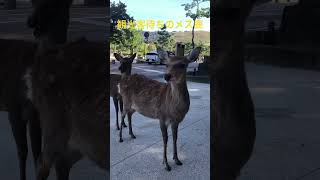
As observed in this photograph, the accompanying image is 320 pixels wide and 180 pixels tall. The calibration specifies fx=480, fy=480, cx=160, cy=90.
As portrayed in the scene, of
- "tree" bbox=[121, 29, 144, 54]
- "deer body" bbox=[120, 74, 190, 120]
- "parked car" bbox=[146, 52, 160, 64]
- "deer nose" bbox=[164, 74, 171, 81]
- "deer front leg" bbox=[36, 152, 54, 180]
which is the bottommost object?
"deer front leg" bbox=[36, 152, 54, 180]

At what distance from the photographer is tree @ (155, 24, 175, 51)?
316 cm

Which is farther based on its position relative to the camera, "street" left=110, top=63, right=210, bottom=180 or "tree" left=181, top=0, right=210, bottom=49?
"street" left=110, top=63, right=210, bottom=180

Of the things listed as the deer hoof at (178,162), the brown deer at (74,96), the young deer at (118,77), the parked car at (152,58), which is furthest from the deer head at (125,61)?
the deer hoof at (178,162)

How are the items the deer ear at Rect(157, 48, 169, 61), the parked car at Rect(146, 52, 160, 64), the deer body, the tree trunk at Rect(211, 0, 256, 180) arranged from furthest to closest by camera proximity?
the deer body
the parked car at Rect(146, 52, 160, 64)
the deer ear at Rect(157, 48, 169, 61)
the tree trunk at Rect(211, 0, 256, 180)

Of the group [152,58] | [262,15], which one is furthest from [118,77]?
[262,15]

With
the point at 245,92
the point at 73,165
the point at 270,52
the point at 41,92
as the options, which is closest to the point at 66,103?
the point at 41,92

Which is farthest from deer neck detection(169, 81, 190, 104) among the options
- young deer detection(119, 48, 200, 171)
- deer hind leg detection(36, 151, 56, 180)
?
deer hind leg detection(36, 151, 56, 180)

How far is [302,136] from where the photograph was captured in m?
3.12

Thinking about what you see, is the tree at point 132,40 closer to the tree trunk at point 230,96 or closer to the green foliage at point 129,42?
the green foliage at point 129,42

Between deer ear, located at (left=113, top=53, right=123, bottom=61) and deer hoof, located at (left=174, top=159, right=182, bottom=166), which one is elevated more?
deer ear, located at (left=113, top=53, right=123, bottom=61)

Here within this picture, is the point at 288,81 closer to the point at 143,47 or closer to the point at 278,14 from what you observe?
the point at 278,14

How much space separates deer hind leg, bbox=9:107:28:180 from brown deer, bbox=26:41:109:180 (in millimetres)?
204

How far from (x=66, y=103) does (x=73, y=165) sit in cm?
49

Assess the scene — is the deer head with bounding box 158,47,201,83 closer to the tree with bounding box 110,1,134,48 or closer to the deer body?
the deer body
